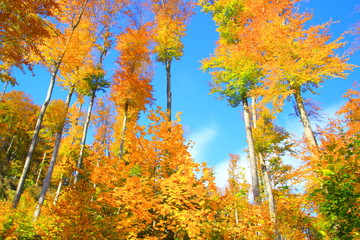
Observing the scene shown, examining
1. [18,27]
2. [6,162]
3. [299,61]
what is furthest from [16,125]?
[299,61]

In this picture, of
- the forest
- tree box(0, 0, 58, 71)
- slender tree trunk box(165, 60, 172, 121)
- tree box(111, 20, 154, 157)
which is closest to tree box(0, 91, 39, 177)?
the forest

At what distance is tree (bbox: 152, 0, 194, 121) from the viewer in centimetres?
1195

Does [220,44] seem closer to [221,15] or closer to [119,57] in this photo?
[221,15]

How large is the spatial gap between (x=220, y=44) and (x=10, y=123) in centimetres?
2517

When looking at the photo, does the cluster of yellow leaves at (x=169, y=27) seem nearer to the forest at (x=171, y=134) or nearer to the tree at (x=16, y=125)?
→ the forest at (x=171, y=134)

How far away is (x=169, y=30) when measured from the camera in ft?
39.9

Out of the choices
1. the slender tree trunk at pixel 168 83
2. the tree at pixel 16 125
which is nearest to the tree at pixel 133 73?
the slender tree trunk at pixel 168 83

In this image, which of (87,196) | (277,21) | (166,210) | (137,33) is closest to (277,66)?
(277,21)

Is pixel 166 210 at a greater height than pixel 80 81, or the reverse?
pixel 80 81

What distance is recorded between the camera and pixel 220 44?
11.1 metres

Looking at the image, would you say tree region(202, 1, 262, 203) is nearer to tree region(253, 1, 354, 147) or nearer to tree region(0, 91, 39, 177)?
tree region(253, 1, 354, 147)

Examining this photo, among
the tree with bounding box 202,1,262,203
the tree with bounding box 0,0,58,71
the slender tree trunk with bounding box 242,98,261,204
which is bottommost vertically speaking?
the slender tree trunk with bounding box 242,98,261,204

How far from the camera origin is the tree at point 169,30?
12.0m

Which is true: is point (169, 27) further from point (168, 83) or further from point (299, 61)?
point (299, 61)
